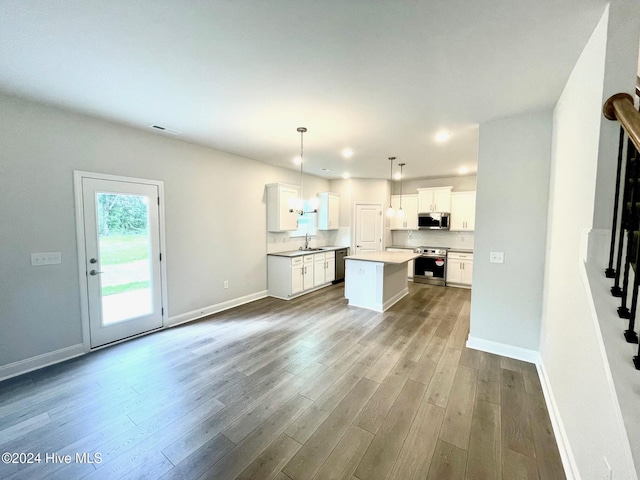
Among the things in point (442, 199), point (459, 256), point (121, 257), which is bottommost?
point (459, 256)

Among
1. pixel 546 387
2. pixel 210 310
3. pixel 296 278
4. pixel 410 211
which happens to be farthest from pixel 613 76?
pixel 410 211

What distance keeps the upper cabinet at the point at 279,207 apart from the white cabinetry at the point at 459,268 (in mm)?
4039

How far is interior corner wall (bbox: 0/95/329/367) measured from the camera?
2646 mm

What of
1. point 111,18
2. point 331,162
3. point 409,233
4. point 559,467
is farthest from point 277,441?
point 409,233

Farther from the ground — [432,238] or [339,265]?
[432,238]

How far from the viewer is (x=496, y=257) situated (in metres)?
3.13

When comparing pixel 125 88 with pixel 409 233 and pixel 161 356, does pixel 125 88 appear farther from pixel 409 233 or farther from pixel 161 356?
pixel 409 233

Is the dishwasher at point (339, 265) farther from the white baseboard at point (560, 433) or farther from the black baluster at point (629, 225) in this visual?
the black baluster at point (629, 225)

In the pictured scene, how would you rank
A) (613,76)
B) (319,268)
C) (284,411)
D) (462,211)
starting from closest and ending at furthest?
1. (613,76)
2. (284,411)
3. (319,268)
4. (462,211)

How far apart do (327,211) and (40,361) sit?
18.3 ft

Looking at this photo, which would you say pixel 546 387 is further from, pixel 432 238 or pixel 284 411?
pixel 432 238

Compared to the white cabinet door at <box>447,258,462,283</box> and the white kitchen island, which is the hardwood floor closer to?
the white kitchen island

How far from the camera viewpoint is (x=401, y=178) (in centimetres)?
723

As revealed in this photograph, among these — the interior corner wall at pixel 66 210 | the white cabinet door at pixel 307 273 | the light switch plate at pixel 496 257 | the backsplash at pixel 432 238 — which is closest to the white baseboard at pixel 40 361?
the interior corner wall at pixel 66 210
